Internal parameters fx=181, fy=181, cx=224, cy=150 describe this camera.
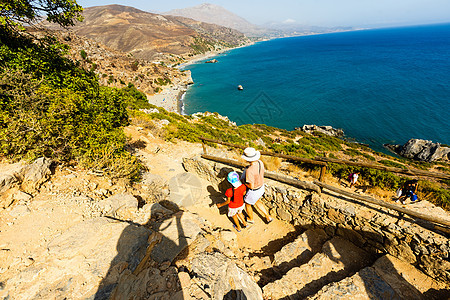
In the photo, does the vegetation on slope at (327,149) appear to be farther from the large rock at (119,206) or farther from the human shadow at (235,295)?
the human shadow at (235,295)

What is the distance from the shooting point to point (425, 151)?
25734 millimetres

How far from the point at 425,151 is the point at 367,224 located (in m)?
33.1

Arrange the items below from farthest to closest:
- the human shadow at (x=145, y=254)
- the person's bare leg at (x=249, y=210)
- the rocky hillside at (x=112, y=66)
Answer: the rocky hillside at (x=112, y=66) → the person's bare leg at (x=249, y=210) → the human shadow at (x=145, y=254)

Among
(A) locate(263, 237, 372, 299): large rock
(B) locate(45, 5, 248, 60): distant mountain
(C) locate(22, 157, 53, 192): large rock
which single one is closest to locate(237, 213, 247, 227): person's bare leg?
(A) locate(263, 237, 372, 299): large rock

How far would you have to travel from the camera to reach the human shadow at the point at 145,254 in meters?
3.12

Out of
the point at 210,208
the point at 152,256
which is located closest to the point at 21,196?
the point at 152,256

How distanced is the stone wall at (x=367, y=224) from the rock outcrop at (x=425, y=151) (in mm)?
31922

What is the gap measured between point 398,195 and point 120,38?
6732 inches

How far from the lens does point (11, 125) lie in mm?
4926

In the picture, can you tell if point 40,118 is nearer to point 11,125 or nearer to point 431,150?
point 11,125

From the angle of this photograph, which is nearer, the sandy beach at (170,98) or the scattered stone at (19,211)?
the scattered stone at (19,211)

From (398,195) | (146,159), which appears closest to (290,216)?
(398,195)

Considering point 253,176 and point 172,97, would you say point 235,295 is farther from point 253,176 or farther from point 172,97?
point 172,97

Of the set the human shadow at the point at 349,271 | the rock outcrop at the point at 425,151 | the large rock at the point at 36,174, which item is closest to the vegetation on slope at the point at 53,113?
the large rock at the point at 36,174
